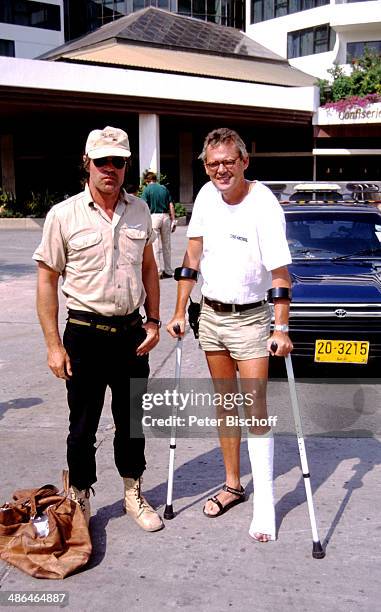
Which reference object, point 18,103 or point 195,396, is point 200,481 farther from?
point 18,103

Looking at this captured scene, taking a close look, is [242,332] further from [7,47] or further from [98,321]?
[7,47]

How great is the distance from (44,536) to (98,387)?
78 centimetres

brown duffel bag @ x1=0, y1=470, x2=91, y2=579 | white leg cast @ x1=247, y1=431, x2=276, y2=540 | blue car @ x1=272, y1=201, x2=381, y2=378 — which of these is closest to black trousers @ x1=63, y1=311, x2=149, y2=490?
brown duffel bag @ x1=0, y1=470, x2=91, y2=579

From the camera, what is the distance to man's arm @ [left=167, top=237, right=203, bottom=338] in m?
3.65

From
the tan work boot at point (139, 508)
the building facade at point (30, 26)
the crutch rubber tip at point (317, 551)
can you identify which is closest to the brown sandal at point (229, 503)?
the tan work boot at point (139, 508)

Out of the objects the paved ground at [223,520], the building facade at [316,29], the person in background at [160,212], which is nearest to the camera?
the paved ground at [223,520]

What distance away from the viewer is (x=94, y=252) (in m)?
3.29

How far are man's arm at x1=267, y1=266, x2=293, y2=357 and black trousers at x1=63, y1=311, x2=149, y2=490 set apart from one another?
2.40 feet

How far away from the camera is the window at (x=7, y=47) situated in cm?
4199

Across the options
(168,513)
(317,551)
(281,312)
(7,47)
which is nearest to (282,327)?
(281,312)

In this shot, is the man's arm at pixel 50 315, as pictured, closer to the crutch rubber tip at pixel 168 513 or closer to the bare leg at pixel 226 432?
the bare leg at pixel 226 432

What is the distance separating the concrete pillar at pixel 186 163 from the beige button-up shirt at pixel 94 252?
3163 centimetres

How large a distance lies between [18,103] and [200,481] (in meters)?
19.7

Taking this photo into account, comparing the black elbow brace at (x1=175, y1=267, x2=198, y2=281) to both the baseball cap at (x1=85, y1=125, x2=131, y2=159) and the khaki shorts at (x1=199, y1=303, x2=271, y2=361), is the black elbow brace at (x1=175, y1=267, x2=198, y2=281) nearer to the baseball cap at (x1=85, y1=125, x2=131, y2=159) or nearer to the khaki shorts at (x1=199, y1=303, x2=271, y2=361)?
the khaki shorts at (x1=199, y1=303, x2=271, y2=361)
